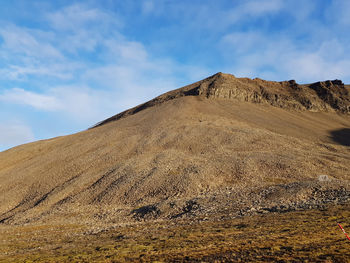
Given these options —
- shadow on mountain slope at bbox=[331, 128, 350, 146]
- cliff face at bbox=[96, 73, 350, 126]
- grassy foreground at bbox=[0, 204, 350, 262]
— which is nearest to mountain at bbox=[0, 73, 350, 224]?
shadow on mountain slope at bbox=[331, 128, 350, 146]

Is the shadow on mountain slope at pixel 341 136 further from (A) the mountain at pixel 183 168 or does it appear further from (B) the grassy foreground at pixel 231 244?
(B) the grassy foreground at pixel 231 244

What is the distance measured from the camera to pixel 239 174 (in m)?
37.1

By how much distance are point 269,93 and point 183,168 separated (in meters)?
64.3

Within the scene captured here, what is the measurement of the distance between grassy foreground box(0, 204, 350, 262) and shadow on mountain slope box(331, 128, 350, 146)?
156 feet

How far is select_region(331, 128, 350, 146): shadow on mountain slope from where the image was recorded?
194 feet

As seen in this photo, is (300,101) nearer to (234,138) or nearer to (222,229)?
(234,138)

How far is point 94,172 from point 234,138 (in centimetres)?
2487

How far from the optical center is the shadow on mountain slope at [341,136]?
5912cm

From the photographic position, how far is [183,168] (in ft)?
129

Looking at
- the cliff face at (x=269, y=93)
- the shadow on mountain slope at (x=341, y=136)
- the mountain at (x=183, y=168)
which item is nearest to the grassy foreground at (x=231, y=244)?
the mountain at (x=183, y=168)

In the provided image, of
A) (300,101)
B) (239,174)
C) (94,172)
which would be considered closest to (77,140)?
(94,172)

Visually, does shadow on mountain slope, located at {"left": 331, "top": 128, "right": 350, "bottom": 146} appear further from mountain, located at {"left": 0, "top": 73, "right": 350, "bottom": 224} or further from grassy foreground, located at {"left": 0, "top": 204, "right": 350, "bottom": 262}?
grassy foreground, located at {"left": 0, "top": 204, "right": 350, "bottom": 262}

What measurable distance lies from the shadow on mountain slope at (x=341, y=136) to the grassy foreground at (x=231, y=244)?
156 ft

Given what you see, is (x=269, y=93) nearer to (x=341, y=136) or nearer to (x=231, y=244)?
(x=341, y=136)
